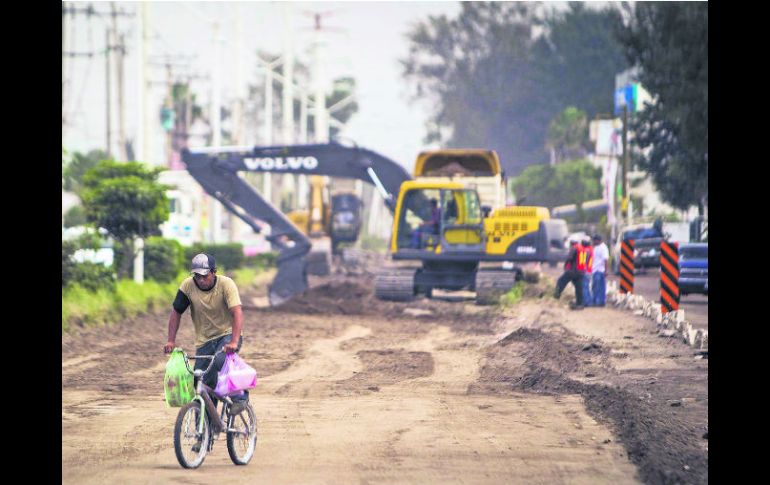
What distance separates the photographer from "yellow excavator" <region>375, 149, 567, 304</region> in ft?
104

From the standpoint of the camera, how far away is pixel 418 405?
16.0 m

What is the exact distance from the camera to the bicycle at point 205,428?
11.3 metres

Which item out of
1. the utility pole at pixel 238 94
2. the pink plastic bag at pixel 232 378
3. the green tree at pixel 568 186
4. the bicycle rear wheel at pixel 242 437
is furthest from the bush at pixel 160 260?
the green tree at pixel 568 186

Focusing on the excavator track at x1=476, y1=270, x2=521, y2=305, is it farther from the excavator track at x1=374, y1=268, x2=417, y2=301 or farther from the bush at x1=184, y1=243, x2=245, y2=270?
the bush at x1=184, y1=243, x2=245, y2=270

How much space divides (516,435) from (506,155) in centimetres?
9765

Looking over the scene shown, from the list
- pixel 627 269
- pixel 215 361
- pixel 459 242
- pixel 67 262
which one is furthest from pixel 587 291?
pixel 215 361

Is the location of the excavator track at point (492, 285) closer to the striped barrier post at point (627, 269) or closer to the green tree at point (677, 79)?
the striped barrier post at point (627, 269)

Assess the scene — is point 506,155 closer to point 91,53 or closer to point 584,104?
point 584,104

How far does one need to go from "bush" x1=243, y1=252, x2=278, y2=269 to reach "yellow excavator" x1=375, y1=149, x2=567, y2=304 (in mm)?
19635

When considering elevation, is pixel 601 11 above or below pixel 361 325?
above

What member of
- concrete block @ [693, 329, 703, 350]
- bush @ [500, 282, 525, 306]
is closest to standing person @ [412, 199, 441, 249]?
bush @ [500, 282, 525, 306]

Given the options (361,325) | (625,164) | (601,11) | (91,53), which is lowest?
(361,325)
